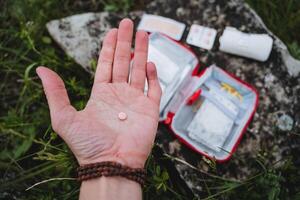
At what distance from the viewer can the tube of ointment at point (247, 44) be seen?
257 cm

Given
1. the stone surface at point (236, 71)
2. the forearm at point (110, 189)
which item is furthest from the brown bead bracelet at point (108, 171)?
the stone surface at point (236, 71)

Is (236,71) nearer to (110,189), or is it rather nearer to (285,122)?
(285,122)

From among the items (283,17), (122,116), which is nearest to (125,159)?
(122,116)

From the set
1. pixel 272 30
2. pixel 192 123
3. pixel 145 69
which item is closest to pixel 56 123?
pixel 145 69

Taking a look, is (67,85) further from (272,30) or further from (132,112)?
(272,30)

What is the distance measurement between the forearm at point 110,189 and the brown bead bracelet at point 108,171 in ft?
0.08

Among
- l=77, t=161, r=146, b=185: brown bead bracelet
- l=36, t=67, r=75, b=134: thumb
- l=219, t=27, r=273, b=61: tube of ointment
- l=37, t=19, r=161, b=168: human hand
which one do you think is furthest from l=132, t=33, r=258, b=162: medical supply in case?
l=36, t=67, r=75, b=134: thumb

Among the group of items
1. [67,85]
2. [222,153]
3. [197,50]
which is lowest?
[222,153]

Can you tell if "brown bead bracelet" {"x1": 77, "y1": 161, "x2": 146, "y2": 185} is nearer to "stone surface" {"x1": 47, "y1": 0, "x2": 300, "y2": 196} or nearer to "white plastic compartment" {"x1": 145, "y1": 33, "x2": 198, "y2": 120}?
"stone surface" {"x1": 47, "y1": 0, "x2": 300, "y2": 196}

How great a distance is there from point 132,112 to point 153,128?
5.7 inches

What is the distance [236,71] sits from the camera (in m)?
2.66

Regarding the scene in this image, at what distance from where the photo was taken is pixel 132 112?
192 centimetres

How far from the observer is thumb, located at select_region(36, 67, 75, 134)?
1785mm

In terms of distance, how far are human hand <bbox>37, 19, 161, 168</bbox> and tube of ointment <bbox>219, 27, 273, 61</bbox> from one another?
2.76 ft
